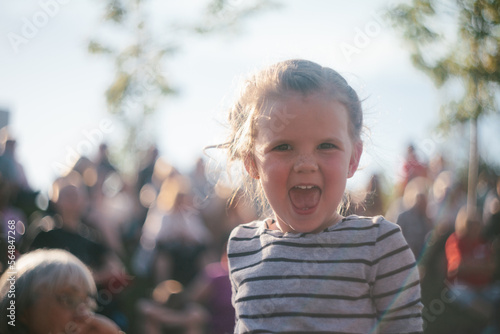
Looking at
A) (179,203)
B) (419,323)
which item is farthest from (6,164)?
(419,323)

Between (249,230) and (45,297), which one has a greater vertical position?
(249,230)

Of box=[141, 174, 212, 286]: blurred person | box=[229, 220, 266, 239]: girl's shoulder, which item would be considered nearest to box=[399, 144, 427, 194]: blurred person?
box=[141, 174, 212, 286]: blurred person

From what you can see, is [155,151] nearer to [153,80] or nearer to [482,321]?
[153,80]

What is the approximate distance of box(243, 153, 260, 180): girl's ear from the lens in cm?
193

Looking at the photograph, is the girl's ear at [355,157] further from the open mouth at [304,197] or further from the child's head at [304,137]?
the open mouth at [304,197]

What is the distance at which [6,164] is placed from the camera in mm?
5750

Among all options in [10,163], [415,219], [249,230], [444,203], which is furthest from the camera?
[444,203]

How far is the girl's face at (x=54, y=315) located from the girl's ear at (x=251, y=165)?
4.14ft

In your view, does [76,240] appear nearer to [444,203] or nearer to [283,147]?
[283,147]

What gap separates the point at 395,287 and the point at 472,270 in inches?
180

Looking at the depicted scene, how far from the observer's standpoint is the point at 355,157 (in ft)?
6.19

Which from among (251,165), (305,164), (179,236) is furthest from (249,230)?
(179,236)

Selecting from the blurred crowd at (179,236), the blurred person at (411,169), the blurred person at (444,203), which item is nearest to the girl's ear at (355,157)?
the blurred crowd at (179,236)

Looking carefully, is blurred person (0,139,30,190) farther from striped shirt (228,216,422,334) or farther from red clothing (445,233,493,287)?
red clothing (445,233,493,287)
